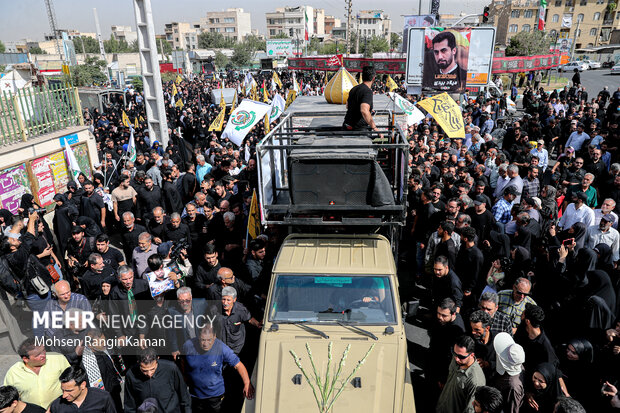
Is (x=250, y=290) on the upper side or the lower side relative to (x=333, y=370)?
lower

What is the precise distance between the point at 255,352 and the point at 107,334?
6.32 feet

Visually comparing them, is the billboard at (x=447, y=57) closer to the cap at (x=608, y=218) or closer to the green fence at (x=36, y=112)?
the cap at (x=608, y=218)

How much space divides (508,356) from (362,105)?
399 centimetres

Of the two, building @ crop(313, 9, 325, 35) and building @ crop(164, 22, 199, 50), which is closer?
building @ crop(164, 22, 199, 50)

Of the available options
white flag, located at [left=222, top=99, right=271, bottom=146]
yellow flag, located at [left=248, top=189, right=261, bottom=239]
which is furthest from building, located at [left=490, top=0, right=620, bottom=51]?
yellow flag, located at [left=248, top=189, right=261, bottom=239]

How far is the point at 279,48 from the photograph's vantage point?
79.0 m

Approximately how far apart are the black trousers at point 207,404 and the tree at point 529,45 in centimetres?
5037

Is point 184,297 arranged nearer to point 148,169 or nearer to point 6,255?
point 6,255

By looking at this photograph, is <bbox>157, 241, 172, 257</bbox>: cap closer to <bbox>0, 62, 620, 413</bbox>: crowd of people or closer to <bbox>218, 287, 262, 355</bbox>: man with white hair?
<bbox>0, 62, 620, 413</bbox>: crowd of people

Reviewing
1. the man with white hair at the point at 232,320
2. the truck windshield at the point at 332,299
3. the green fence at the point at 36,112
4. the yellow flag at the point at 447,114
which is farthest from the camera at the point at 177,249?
the green fence at the point at 36,112

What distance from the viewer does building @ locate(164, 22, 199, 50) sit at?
512ft

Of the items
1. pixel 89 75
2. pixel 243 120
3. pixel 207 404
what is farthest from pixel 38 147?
pixel 89 75

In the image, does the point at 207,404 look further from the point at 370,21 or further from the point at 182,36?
the point at 182,36

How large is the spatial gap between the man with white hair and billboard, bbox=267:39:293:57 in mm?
78869
